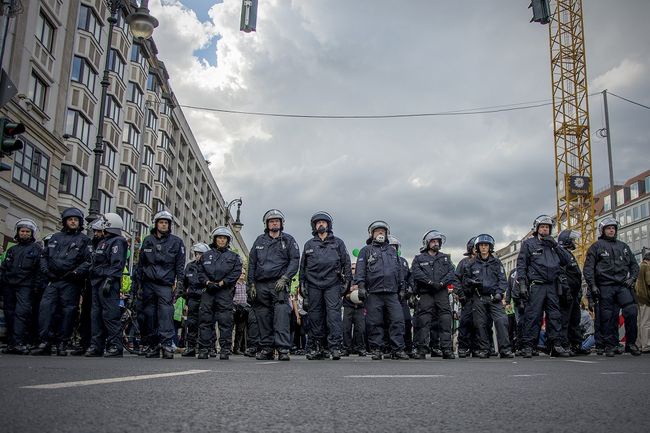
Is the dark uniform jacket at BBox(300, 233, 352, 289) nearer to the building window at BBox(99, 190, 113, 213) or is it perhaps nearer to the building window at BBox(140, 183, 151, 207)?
the building window at BBox(99, 190, 113, 213)

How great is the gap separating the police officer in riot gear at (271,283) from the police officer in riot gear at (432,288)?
2.57m

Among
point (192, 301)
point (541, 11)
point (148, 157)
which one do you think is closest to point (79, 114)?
point (148, 157)

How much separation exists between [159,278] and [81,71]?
2496 cm

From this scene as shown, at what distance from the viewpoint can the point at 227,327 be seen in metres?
9.30

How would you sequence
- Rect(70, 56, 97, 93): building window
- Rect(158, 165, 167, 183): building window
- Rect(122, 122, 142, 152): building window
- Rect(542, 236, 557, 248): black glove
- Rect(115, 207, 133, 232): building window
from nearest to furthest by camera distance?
1. Rect(542, 236, 557, 248): black glove
2. Rect(70, 56, 97, 93): building window
3. Rect(115, 207, 133, 232): building window
4. Rect(122, 122, 142, 152): building window
5. Rect(158, 165, 167, 183): building window

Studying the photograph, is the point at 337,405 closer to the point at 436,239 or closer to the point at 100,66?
the point at 436,239

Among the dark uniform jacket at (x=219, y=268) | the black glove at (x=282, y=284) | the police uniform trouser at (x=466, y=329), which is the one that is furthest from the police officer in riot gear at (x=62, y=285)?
the police uniform trouser at (x=466, y=329)

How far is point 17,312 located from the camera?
31.2 ft

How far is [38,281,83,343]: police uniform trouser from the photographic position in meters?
9.20

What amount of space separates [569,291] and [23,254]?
28.4 ft

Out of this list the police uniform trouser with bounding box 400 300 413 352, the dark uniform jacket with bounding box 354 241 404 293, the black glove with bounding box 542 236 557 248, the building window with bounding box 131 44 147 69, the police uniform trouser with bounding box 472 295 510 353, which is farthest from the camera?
the building window with bounding box 131 44 147 69

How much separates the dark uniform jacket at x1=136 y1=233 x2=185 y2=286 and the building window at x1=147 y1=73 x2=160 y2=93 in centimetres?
4187

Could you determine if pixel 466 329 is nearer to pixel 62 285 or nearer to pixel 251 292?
pixel 251 292

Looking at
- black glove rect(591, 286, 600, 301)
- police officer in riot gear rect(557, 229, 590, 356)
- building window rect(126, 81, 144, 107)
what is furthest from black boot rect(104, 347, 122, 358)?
building window rect(126, 81, 144, 107)
